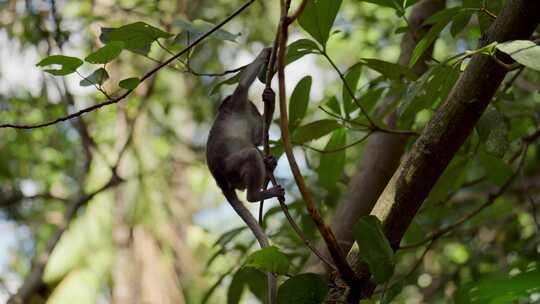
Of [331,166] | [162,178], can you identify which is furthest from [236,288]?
[162,178]

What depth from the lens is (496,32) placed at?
1805 mm

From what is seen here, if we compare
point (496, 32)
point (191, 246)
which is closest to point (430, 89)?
point (496, 32)

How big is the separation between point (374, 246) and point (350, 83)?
3.04ft

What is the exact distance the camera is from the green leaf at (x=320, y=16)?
2.04 metres

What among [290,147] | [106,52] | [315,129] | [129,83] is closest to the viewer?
[290,147]

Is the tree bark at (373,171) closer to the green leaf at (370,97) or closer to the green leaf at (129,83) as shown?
the green leaf at (370,97)

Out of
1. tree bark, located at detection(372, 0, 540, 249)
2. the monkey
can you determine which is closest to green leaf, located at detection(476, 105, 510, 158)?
tree bark, located at detection(372, 0, 540, 249)

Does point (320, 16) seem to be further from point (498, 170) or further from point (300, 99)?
point (498, 170)

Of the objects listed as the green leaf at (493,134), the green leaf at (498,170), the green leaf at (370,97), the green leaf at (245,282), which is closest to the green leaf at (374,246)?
the green leaf at (493,134)

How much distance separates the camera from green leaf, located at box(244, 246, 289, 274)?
5.34ft

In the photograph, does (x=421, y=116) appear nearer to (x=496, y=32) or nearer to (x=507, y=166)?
(x=507, y=166)

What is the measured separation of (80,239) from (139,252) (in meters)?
0.50

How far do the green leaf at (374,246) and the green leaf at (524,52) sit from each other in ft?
1.52

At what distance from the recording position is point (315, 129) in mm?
2424
